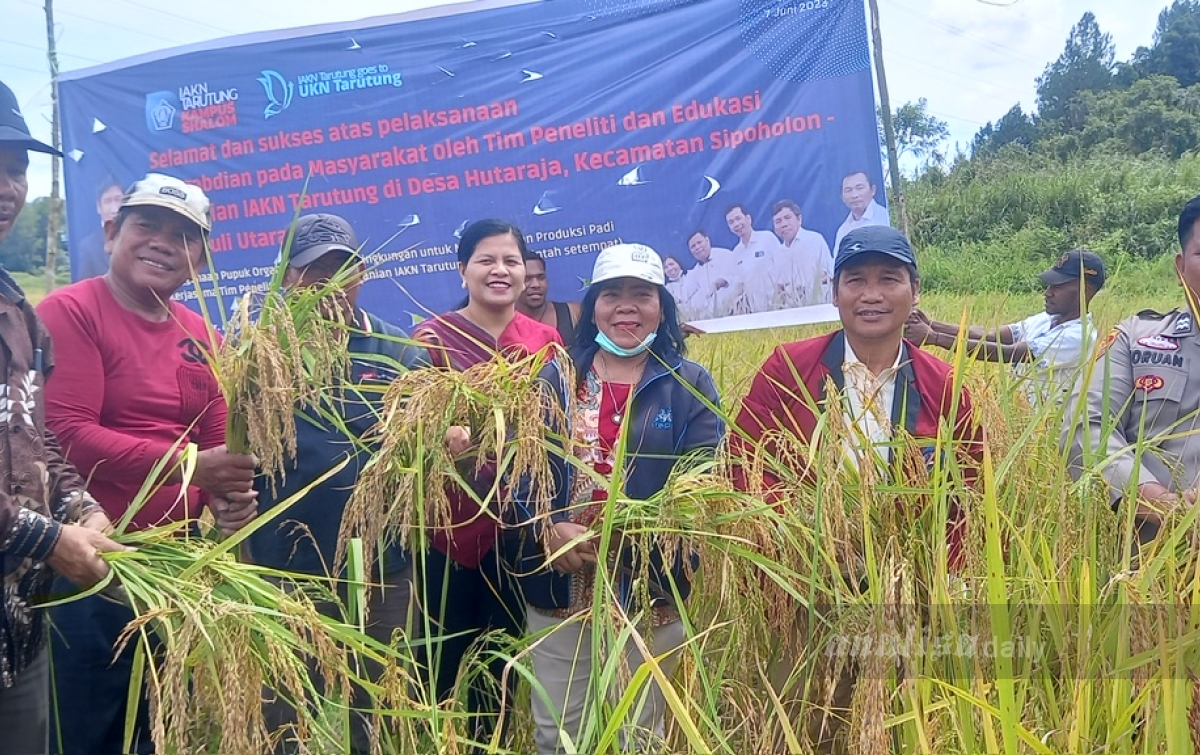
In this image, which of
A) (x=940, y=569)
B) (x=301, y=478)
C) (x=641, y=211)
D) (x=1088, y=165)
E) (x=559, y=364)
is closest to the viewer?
(x=940, y=569)

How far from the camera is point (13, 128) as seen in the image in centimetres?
196

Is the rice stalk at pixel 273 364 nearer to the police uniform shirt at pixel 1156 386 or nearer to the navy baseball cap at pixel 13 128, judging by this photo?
the navy baseball cap at pixel 13 128

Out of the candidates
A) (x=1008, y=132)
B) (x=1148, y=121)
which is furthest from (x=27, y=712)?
(x=1008, y=132)

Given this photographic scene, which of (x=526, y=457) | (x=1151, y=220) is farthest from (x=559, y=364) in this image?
(x=1151, y=220)

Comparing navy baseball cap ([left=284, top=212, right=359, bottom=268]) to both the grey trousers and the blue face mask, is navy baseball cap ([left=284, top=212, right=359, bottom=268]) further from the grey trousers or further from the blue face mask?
the grey trousers

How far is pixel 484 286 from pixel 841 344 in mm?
1022

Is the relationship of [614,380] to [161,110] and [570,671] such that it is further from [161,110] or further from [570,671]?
[161,110]

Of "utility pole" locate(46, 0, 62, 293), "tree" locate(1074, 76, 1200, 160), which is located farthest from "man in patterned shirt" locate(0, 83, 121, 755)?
"tree" locate(1074, 76, 1200, 160)

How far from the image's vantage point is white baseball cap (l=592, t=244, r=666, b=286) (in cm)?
236

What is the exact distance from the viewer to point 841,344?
7.24ft

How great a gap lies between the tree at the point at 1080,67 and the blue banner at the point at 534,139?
27.1 metres

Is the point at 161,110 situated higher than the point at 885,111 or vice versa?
the point at 161,110

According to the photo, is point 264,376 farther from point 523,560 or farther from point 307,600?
point 523,560

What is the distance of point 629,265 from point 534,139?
253 centimetres
